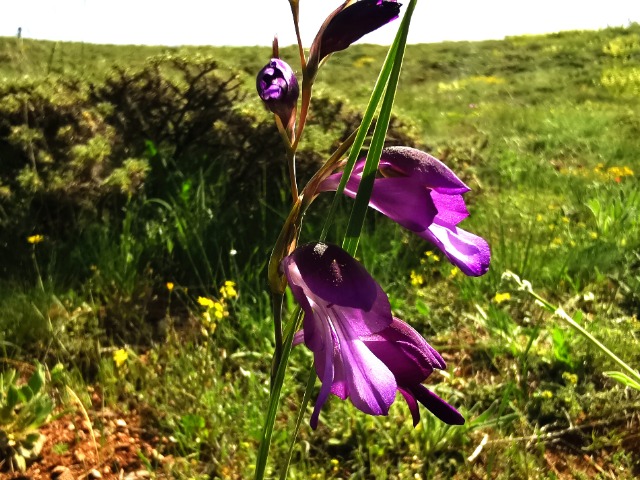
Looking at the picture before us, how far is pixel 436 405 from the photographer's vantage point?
76 centimetres

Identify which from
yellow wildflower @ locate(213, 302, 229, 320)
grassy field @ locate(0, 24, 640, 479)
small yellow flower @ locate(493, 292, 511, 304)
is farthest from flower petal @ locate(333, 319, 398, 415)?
small yellow flower @ locate(493, 292, 511, 304)

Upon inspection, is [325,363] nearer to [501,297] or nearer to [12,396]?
[12,396]

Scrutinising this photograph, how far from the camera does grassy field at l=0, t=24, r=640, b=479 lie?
6.17 ft

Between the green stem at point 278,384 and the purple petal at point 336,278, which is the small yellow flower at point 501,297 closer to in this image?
the green stem at point 278,384

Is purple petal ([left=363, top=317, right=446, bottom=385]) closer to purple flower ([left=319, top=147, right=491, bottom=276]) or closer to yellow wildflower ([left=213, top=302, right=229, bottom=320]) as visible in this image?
purple flower ([left=319, top=147, right=491, bottom=276])

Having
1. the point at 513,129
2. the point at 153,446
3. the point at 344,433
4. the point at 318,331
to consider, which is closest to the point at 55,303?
the point at 153,446

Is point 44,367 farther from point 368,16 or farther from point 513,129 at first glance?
point 513,129

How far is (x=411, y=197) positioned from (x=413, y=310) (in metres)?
1.92

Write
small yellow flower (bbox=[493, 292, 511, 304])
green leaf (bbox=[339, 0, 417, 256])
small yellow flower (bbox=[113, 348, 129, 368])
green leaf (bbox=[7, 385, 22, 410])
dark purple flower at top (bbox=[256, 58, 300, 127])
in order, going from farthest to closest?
small yellow flower (bbox=[493, 292, 511, 304])
small yellow flower (bbox=[113, 348, 129, 368])
green leaf (bbox=[7, 385, 22, 410])
dark purple flower at top (bbox=[256, 58, 300, 127])
green leaf (bbox=[339, 0, 417, 256])

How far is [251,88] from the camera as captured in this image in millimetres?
3578

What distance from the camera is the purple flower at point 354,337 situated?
69cm

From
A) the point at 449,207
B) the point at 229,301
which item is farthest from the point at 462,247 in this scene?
the point at 229,301

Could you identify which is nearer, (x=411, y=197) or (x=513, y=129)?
(x=411, y=197)

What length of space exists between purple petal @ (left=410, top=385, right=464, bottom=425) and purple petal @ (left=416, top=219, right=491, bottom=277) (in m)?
0.15
